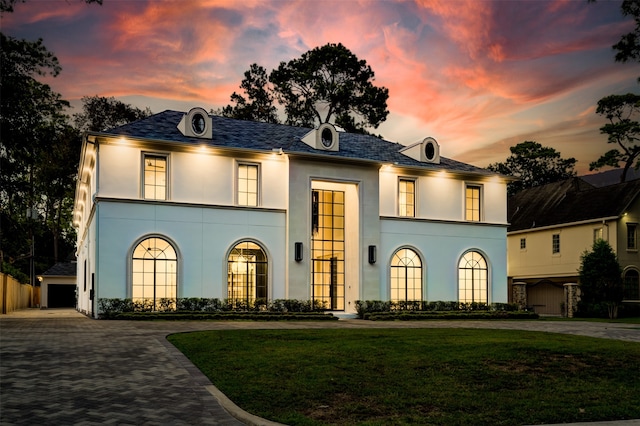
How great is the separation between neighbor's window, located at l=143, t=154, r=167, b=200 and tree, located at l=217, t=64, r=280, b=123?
25.7 metres

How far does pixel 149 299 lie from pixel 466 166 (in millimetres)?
18183

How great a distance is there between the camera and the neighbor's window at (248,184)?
91.8ft

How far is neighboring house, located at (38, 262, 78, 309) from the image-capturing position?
2020 inches

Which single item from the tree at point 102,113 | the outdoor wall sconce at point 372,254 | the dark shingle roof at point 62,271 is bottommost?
the dark shingle roof at point 62,271

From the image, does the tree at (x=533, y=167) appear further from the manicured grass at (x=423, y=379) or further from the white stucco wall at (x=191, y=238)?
the manicured grass at (x=423, y=379)

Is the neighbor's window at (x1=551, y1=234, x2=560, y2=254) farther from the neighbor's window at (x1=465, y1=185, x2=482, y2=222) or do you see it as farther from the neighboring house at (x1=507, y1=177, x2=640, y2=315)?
the neighbor's window at (x1=465, y1=185, x2=482, y2=222)

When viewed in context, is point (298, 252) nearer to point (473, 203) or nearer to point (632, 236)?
point (473, 203)

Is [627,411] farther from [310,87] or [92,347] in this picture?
[310,87]

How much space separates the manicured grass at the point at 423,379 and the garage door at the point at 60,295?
1643 inches

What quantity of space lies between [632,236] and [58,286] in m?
44.1

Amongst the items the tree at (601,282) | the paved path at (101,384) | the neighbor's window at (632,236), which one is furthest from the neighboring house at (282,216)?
the neighbor's window at (632,236)

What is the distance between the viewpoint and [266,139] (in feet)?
98.8

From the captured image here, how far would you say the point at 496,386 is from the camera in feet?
32.0

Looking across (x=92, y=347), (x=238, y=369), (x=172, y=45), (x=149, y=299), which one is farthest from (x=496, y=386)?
(x=172, y=45)
